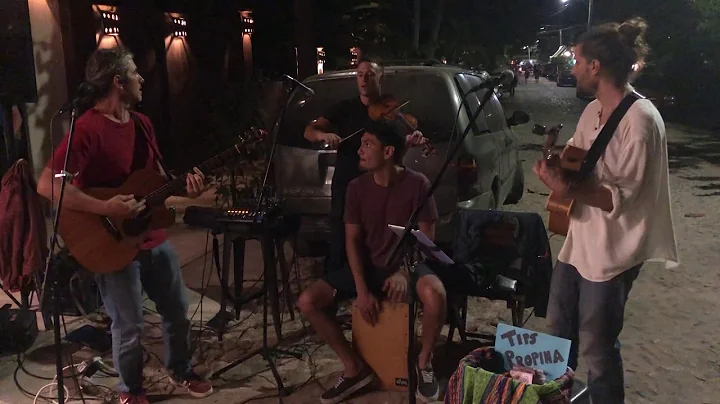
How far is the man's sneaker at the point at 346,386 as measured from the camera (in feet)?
12.0

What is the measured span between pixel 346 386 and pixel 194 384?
882mm

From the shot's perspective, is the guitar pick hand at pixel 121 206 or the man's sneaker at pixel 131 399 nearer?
the guitar pick hand at pixel 121 206

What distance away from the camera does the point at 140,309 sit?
3.47m

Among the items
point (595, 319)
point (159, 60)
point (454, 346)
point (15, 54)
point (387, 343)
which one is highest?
point (15, 54)

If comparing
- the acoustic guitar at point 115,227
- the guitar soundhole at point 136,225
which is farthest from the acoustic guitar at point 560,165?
the guitar soundhole at point 136,225

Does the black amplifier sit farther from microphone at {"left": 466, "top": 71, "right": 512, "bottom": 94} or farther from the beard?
the beard

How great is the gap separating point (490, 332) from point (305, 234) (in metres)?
1.68

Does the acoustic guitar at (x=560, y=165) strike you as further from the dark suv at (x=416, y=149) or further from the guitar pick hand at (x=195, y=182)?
the dark suv at (x=416, y=149)

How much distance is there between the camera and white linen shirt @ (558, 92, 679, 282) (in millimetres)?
2574

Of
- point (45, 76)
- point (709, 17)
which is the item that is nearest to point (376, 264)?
point (45, 76)

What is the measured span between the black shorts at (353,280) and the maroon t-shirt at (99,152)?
1035 millimetres

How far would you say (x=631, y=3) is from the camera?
2514 cm

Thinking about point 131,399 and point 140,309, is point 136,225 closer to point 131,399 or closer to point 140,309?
point 140,309

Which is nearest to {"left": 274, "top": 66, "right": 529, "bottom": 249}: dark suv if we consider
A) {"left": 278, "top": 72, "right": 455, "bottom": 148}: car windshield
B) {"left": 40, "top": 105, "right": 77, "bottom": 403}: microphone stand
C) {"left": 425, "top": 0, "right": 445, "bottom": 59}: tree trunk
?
{"left": 278, "top": 72, "right": 455, "bottom": 148}: car windshield
